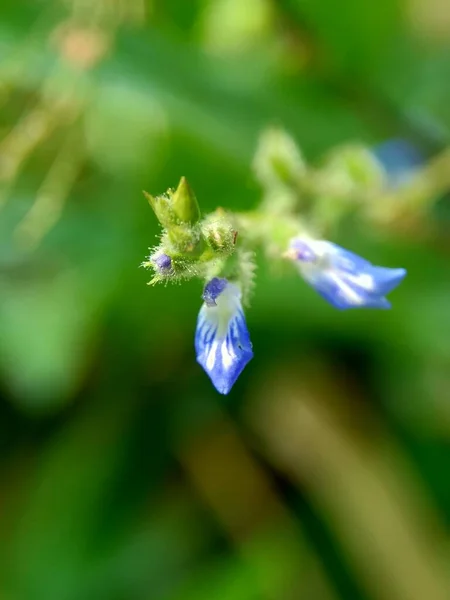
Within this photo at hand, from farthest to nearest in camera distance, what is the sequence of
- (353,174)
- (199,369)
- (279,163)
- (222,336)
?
(199,369), (353,174), (279,163), (222,336)

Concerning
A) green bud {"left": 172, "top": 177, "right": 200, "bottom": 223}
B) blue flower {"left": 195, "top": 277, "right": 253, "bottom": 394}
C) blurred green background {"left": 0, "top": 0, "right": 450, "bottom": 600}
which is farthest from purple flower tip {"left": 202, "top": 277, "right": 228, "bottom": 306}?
blurred green background {"left": 0, "top": 0, "right": 450, "bottom": 600}

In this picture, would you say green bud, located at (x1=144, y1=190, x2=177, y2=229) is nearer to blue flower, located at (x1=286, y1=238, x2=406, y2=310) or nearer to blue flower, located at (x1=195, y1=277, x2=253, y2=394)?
blue flower, located at (x1=195, y1=277, x2=253, y2=394)

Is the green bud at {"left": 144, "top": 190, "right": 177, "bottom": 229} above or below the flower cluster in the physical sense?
above

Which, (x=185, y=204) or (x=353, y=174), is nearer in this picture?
(x=185, y=204)

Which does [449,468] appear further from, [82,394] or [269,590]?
[82,394]

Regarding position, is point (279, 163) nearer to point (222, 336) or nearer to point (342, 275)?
point (342, 275)

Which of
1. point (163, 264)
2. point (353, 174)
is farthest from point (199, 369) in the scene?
point (163, 264)

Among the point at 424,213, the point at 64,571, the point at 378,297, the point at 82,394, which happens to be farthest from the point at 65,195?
the point at 378,297

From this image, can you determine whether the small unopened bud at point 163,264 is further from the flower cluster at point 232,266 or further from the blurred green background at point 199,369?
the blurred green background at point 199,369
